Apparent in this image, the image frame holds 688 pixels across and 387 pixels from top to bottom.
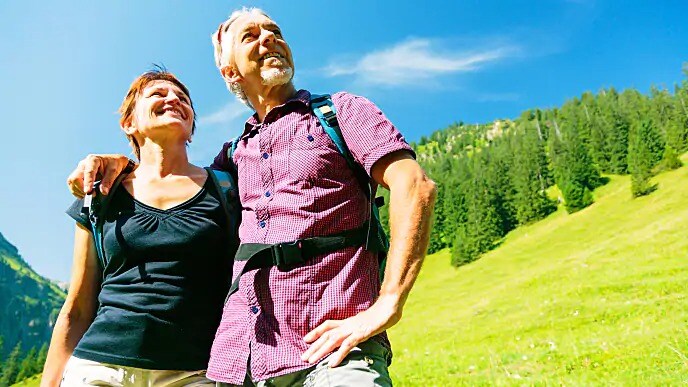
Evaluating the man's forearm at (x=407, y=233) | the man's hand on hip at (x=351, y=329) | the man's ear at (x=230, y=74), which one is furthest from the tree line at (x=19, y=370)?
the man's forearm at (x=407, y=233)

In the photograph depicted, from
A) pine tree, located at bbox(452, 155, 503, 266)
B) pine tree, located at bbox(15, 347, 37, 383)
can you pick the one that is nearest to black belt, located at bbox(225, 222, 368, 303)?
pine tree, located at bbox(452, 155, 503, 266)

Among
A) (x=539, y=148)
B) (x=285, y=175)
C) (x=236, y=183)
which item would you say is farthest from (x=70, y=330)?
(x=539, y=148)

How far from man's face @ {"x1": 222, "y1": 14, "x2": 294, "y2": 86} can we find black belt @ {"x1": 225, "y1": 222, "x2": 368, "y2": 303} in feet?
4.55

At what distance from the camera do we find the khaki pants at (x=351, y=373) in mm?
3074

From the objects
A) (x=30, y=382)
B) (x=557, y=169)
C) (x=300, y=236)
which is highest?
(x=557, y=169)

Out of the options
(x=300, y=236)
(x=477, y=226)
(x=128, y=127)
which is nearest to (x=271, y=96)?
(x=300, y=236)

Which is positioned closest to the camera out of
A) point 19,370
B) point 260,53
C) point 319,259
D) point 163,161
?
point 319,259

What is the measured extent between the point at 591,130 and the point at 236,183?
467 ft

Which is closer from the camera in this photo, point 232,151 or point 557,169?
point 232,151

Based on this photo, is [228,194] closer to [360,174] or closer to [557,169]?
[360,174]

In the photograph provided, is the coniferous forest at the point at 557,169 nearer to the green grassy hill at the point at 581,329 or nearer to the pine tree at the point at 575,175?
the pine tree at the point at 575,175

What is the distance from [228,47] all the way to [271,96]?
0.61m

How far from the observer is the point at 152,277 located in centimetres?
404

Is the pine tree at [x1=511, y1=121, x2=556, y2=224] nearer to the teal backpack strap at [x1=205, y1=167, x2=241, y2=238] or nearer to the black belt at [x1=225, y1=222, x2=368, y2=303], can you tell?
the teal backpack strap at [x1=205, y1=167, x2=241, y2=238]
